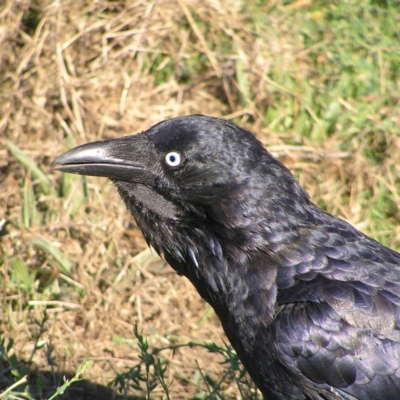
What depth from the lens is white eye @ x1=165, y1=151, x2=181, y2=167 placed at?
377 centimetres

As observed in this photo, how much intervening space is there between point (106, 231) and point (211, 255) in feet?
7.08

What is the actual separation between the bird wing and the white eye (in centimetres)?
68

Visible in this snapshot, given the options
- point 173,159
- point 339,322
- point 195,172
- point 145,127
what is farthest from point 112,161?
point 145,127

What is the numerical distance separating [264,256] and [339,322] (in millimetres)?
478

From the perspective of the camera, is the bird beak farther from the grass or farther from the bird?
the grass

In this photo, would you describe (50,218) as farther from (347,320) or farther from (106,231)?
(347,320)

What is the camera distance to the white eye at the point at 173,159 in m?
3.77

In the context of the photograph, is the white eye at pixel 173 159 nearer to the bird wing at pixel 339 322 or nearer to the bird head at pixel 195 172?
the bird head at pixel 195 172

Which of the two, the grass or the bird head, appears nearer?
the bird head

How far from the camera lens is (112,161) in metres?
3.82

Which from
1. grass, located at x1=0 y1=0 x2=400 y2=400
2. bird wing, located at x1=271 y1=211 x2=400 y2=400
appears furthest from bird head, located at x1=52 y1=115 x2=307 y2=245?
grass, located at x1=0 y1=0 x2=400 y2=400

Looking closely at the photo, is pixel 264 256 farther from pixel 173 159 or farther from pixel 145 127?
pixel 145 127

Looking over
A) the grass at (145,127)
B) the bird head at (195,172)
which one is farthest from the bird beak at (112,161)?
the grass at (145,127)

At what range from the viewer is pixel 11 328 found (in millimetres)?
5027
